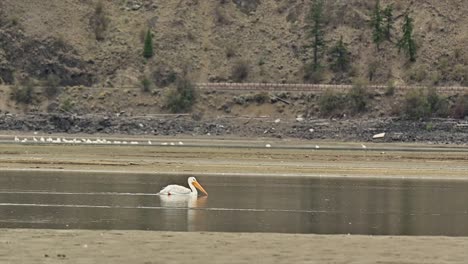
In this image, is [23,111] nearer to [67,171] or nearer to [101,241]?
[67,171]

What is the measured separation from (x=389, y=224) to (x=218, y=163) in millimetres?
21917

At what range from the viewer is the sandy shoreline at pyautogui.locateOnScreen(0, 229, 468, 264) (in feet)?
65.1

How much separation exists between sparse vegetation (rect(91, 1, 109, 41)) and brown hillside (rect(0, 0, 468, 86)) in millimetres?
384

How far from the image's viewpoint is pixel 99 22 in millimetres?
94312

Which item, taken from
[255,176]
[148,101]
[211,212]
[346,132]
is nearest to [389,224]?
[211,212]

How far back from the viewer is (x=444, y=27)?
93875 mm

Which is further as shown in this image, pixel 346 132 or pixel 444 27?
pixel 444 27

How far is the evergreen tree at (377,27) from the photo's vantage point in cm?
9150

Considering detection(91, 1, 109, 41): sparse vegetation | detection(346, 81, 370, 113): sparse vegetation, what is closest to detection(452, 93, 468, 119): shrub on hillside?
detection(346, 81, 370, 113): sparse vegetation

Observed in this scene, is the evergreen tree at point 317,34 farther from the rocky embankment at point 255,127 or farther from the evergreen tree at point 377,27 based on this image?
the rocky embankment at point 255,127

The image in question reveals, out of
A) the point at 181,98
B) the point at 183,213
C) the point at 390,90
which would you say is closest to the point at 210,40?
the point at 181,98

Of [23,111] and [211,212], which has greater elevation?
[211,212]

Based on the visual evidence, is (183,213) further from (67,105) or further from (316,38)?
(316,38)

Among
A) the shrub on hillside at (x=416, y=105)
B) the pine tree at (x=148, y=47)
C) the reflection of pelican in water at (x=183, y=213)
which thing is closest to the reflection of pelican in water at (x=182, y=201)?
the reflection of pelican in water at (x=183, y=213)
